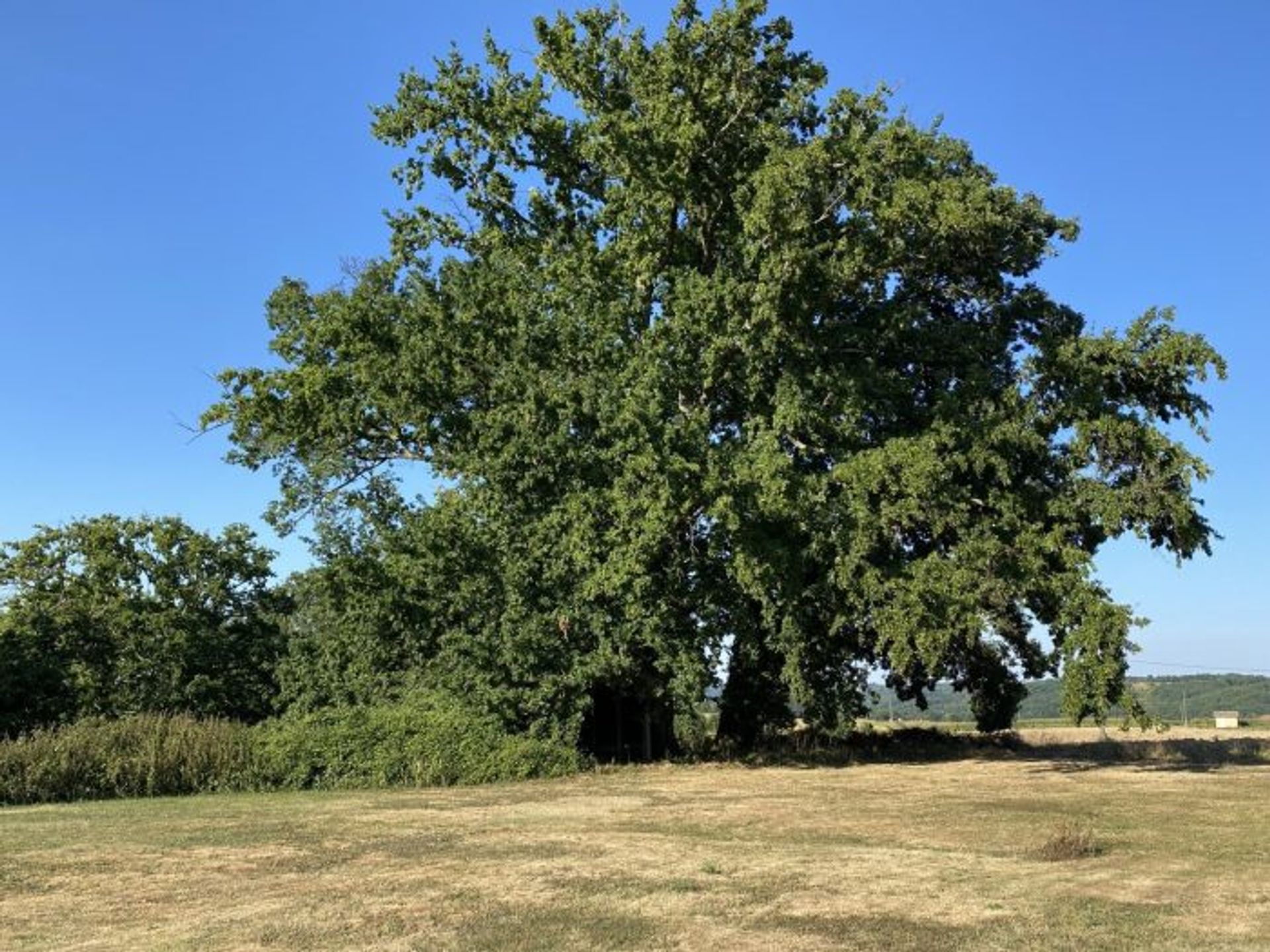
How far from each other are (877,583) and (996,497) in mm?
3766

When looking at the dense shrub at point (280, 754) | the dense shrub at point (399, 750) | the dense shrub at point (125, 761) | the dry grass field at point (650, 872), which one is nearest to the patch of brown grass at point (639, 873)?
the dry grass field at point (650, 872)

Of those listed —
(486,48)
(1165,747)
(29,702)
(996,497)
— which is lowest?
(1165,747)

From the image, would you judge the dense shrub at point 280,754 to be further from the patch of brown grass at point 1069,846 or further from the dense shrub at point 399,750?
the patch of brown grass at point 1069,846

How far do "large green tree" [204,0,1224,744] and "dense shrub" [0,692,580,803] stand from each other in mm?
1243

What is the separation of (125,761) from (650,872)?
556 inches

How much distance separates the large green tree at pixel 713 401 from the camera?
2272 centimetres

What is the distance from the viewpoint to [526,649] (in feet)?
78.3

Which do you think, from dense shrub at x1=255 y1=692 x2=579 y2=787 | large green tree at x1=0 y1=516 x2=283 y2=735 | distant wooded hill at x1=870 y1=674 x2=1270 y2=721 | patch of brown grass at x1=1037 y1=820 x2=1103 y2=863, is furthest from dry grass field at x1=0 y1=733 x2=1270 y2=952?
distant wooded hill at x1=870 y1=674 x2=1270 y2=721

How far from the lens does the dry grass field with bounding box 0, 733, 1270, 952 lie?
7.68 m

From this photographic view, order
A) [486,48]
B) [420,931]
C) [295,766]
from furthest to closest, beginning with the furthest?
[486,48], [295,766], [420,931]

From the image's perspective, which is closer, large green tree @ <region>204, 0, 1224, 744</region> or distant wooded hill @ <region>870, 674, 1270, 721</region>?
large green tree @ <region>204, 0, 1224, 744</region>

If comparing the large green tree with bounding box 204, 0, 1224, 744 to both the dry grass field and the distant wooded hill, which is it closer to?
the dry grass field

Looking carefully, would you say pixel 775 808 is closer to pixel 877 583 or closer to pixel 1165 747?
pixel 877 583

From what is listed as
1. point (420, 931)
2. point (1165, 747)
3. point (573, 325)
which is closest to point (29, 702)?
point (573, 325)
